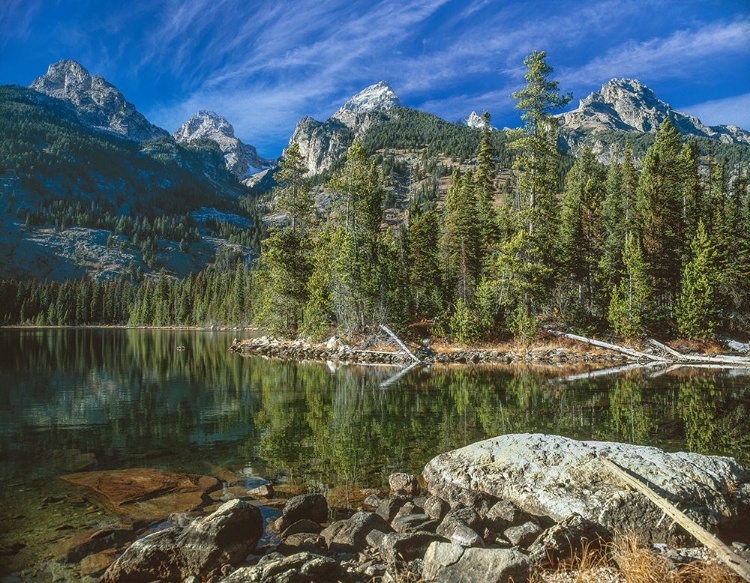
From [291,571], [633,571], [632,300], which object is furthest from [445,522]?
[632,300]

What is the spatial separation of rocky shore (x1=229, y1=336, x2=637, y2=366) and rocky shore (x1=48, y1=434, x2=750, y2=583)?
30524 mm

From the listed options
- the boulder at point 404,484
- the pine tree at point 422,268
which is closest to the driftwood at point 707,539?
the boulder at point 404,484

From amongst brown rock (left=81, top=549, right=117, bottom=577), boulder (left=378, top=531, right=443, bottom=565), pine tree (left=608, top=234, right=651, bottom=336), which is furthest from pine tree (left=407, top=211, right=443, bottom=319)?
brown rock (left=81, top=549, right=117, bottom=577)

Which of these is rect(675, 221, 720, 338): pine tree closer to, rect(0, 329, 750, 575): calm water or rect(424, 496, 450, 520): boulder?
rect(0, 329, 750, 575): calm water

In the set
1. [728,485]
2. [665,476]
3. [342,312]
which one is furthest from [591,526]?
[342,312]

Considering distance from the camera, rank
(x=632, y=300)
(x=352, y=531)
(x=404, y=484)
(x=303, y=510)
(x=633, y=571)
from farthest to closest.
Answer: (x=632, y=300) → (x=404, y=484) → (x=303, y=510) → (x=352, y=531) → (x=633, y=571)

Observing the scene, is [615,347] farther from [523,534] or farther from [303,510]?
[303,510]

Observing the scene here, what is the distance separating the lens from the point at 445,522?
8.17 metres

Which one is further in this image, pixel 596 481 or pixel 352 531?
pixel 596 481

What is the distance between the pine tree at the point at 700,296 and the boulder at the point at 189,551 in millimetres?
44409

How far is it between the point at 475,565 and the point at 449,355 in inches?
1438

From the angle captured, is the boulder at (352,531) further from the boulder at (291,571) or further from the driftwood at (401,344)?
the driftwood at (401,344)

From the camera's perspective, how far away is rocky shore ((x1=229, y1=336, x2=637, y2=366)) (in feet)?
130

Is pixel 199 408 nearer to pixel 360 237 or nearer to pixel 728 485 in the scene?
pixel 728 485
